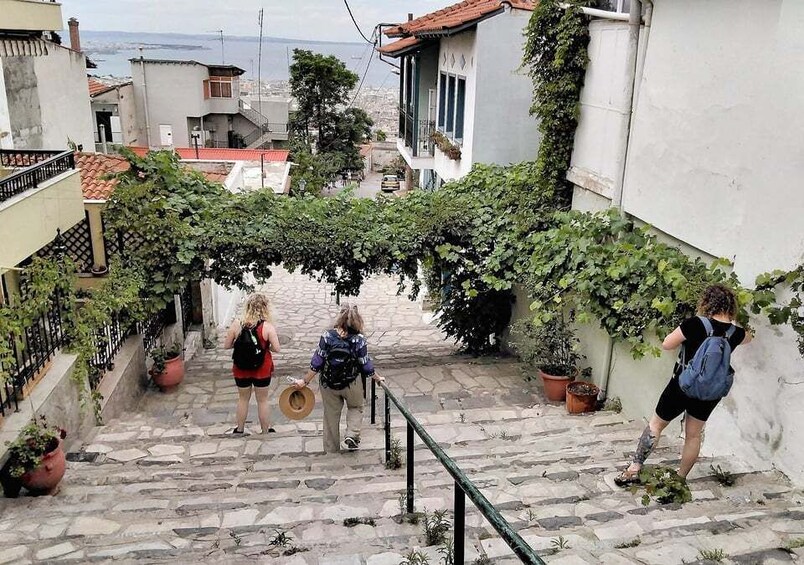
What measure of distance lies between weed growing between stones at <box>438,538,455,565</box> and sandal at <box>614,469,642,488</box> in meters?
1.75

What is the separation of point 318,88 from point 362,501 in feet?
118

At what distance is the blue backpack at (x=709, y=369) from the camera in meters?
4.52

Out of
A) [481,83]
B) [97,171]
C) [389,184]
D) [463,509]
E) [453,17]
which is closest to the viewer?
[463,509]

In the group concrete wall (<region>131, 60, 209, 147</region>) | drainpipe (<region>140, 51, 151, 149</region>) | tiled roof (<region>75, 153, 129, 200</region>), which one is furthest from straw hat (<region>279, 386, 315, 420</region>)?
drainpipe (<region>140, 51, 151, 149</region>)

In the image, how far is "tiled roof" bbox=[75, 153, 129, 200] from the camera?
11.4 m

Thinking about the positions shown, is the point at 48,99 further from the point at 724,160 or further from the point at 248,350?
the point at 724,160

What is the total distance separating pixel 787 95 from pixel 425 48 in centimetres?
1285

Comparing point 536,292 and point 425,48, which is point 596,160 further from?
point 425,48

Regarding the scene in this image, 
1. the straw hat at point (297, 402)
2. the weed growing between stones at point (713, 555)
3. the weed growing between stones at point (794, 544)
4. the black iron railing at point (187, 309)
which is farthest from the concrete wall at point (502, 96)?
the weed growing between stones at point (713, 555)

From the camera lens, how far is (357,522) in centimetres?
452

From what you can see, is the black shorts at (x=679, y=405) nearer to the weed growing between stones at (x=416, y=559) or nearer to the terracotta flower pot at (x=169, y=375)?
the weed growing between stones at (x=416, y=559)

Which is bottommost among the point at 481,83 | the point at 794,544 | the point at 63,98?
the point at 794,544

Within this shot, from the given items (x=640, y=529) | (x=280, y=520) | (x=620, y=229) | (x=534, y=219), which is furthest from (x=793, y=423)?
(x=534, y=219)

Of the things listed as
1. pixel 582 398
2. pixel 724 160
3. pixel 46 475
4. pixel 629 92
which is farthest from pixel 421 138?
pixel 46 475
